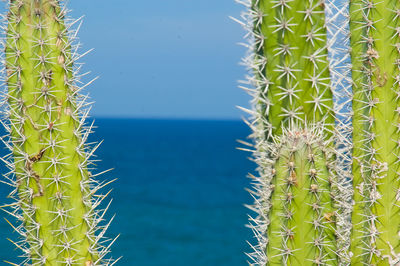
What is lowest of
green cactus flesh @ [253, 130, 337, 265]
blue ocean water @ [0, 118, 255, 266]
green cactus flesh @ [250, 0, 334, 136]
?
blue ocean water @ [0, 118, 255, 266]

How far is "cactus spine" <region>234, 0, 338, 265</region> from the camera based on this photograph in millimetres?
2539

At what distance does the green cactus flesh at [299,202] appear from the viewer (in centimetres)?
253

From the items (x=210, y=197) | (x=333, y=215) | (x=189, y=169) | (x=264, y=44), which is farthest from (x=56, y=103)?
(x=189, y=169)

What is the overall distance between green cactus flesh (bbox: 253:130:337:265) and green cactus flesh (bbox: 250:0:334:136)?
0.11 m

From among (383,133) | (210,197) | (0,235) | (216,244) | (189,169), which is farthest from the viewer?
(189,169)

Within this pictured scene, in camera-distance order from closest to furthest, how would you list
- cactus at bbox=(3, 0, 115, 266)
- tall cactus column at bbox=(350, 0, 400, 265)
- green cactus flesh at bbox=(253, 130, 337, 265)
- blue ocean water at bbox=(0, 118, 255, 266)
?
1. green cactus flesh at bbox=(253, 130, 337, 265)
2. cactus at bbox=(3, 0, 115, 266)
3. tall cactus column at bbox=(350, 0, 400, 265)
4. blue ocean water at bbox=(0, 118, 255, 266)

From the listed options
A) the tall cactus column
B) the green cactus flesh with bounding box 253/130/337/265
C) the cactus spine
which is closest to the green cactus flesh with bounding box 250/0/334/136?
the cactus spine

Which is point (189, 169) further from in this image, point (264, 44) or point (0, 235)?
point (264, 44)

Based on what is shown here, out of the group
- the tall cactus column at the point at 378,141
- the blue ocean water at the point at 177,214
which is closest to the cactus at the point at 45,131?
the tall cactus column at the point at 378,141

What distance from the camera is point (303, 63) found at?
2578 millimetres

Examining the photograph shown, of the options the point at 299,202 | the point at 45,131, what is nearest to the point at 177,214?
the point at 45,131

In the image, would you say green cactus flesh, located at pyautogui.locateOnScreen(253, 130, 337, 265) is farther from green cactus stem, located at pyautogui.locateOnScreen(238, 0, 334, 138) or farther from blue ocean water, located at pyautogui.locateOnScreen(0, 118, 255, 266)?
blue ocean water, located at pyautogui.locateOnScreen(0, 118, 255, 266)

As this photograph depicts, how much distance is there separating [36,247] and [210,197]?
98.5 feet

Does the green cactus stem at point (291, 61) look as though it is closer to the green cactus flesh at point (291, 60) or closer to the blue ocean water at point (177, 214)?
the green cactus flesh at point (291, 60)
